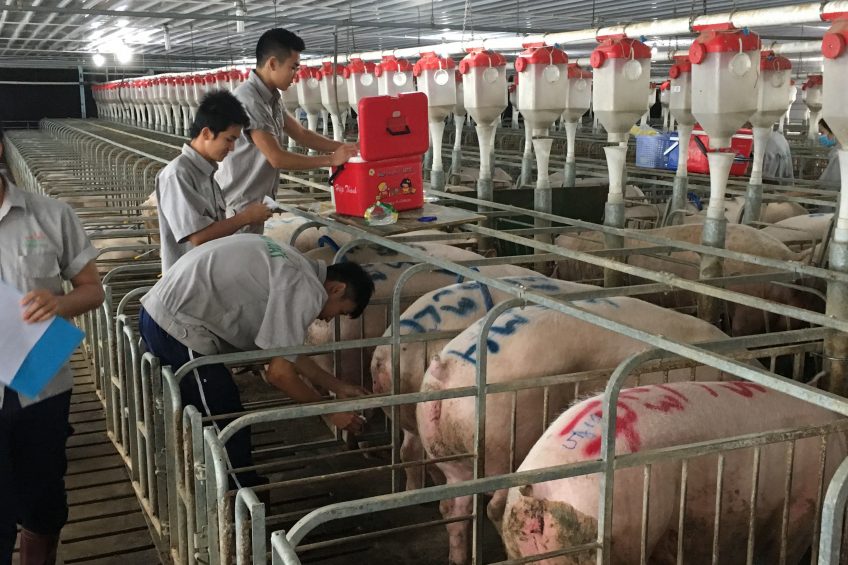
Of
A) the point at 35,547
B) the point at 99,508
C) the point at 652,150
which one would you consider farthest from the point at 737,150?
the point at 35,547

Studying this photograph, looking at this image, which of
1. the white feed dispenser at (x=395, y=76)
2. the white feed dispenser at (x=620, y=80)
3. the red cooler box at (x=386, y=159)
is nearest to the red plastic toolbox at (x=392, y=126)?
Answer: the red cooler box at (x=386, y=159)

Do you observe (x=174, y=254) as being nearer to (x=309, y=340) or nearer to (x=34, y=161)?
(x=309, y=340)

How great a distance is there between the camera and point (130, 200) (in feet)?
25.8

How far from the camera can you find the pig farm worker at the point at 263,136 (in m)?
4.40

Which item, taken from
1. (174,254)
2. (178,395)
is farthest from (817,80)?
(178,395)

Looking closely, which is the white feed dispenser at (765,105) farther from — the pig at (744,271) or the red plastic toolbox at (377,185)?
the red plastic toolbox at (377,185)

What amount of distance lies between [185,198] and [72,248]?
1060 mm

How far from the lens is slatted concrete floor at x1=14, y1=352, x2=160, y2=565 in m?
3.41

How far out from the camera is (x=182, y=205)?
12.6ft

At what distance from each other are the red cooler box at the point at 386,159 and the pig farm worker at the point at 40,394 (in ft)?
4.60

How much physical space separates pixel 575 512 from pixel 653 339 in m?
0.57

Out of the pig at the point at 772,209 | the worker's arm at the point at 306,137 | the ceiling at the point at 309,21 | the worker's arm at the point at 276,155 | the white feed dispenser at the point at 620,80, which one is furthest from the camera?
the ceiling at the point at 309,21

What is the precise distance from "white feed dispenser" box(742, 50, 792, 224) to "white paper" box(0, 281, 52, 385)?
14.1 feet

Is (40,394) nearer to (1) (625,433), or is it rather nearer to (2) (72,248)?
(2) (72,248)
